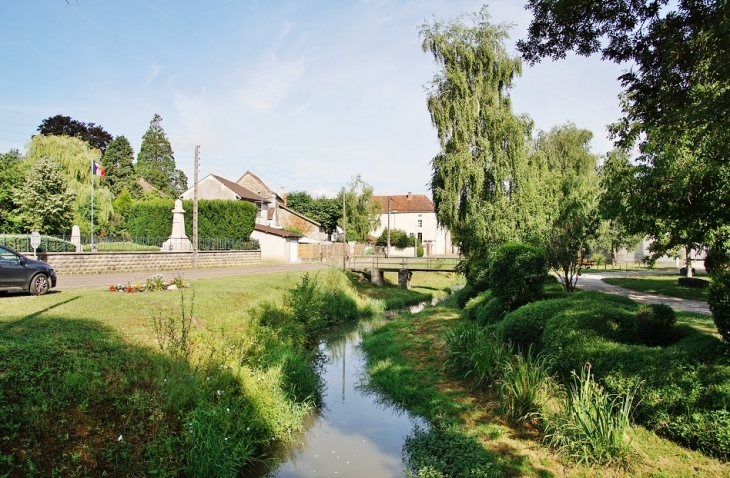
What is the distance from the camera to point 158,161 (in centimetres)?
8188

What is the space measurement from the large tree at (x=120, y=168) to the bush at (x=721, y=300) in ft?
202

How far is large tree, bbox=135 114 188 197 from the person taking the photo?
77438mm

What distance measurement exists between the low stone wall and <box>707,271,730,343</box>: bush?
2334 cm

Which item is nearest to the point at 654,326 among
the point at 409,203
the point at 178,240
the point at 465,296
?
the point at 465,296

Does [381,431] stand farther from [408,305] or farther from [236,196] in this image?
[236,196]

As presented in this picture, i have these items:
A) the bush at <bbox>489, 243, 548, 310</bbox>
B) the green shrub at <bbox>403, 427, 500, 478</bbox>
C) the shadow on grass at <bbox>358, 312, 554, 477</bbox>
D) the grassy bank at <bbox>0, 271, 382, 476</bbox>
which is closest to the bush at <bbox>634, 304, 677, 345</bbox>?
the shadow on grass at <bbox>358, 312, 554, 477</bbox>

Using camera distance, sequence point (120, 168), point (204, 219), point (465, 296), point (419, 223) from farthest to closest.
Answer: point (419, 223) → point (120, 168) → point (204, 219) → point (465, 296)

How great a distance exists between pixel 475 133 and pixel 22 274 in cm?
1746

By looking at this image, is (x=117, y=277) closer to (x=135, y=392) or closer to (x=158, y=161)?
(x=135, y=392)

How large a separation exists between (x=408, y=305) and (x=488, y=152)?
1138 cm

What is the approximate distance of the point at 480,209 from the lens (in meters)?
19.5

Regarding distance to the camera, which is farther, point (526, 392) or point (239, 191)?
point (239, 191)

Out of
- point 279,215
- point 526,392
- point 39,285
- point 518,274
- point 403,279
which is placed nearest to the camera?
point 526,392

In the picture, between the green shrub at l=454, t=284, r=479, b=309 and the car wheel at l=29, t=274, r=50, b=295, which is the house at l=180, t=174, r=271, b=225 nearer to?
the green shrub at l=454, t=284, r=479, b=309
